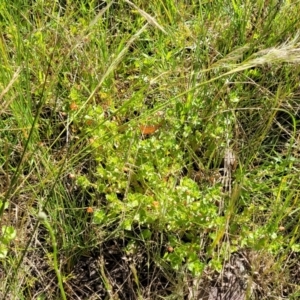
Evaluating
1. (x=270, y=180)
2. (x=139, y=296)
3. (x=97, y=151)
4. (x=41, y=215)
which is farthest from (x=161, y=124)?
(x=41, y=215)

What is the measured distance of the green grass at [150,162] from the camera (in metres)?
1.42

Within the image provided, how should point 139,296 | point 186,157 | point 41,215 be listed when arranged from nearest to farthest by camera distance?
point 41,215, point 139,296, point 186,157

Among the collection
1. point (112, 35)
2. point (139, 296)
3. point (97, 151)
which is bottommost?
point (139, 296)

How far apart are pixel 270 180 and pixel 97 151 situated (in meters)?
0.50

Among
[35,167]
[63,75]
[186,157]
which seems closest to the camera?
[35,167]

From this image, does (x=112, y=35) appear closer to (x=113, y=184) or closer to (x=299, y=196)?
(x=113, y=184)

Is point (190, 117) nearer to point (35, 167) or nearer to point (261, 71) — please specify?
point (261, 71)

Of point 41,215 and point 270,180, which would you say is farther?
point 270,180

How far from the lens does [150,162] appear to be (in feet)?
4.84

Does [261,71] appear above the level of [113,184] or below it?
above

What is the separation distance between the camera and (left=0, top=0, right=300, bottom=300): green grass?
142 cm

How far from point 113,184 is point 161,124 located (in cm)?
25

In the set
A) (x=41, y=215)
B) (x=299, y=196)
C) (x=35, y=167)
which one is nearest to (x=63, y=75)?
(x=35, y=167)

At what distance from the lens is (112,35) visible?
1835 millimetres
